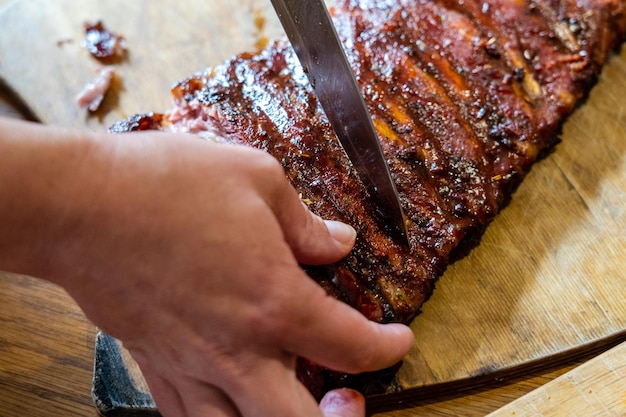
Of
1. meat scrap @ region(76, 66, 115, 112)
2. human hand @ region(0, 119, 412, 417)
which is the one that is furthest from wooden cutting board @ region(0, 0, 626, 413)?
human hand @ region(0, 119, 412, 417)

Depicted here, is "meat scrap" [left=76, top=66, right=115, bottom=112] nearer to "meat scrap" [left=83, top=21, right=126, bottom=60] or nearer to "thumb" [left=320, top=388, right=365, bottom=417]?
"meat scrap" [left=83, top=21, right=126, bottom=60]

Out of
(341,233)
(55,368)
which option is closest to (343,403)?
(341,233)

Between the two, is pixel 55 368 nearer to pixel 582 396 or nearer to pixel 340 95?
pixel 340 95

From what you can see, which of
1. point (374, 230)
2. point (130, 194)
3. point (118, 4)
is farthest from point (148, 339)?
point (118, 4)


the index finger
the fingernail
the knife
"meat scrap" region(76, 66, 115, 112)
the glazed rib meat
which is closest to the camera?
the index finger

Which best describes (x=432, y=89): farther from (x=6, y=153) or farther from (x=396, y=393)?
(x=6, y=153)

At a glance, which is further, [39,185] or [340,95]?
[340,95]
